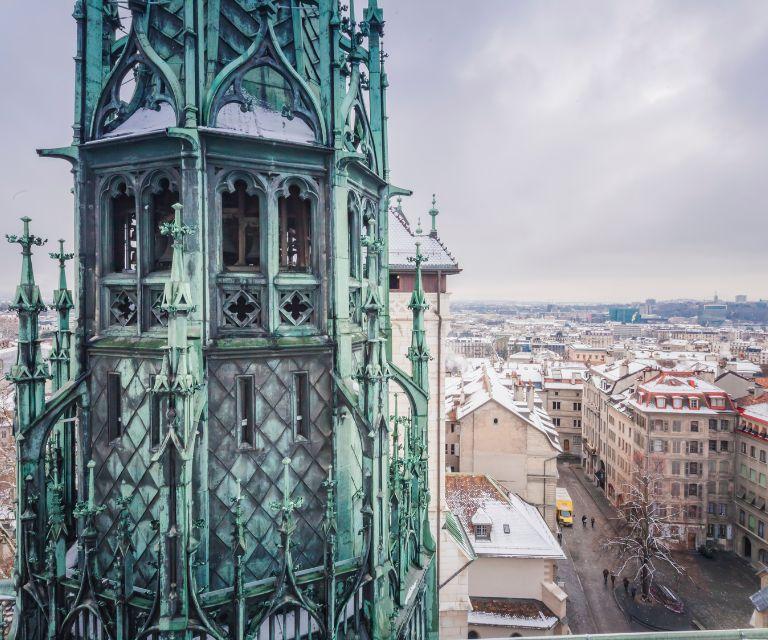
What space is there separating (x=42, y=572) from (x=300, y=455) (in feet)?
12.8

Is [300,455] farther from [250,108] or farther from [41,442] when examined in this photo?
[250,108]

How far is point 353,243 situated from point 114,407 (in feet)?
14.4

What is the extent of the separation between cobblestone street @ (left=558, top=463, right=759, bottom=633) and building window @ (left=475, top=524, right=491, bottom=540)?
9471 mm

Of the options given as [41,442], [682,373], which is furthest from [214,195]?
[682,373]

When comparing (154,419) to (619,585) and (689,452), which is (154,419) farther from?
(689,452)

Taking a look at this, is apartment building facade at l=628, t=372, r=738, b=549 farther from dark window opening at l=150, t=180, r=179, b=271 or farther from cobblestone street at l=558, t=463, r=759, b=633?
dark window opening at l=150, t=180, r=179, b=271

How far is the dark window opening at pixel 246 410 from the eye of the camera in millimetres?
7902

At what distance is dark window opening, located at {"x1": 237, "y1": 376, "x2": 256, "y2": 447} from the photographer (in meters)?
7.90

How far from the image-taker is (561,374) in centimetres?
9375

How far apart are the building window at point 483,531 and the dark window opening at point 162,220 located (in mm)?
31104

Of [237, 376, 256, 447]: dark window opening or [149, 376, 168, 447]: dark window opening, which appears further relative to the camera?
[237, 376, 256, 447]: dark window opening

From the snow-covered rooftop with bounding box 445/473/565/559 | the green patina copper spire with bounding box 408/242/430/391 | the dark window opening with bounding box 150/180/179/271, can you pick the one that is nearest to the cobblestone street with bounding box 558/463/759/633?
the snow-covered rooftop with bounding box 445/473/565/559

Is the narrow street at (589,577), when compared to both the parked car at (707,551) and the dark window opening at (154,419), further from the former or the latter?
the dark window opening at (154,419)

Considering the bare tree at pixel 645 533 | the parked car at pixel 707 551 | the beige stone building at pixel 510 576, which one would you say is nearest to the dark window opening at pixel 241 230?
the beige stone building at pixel 510 576
